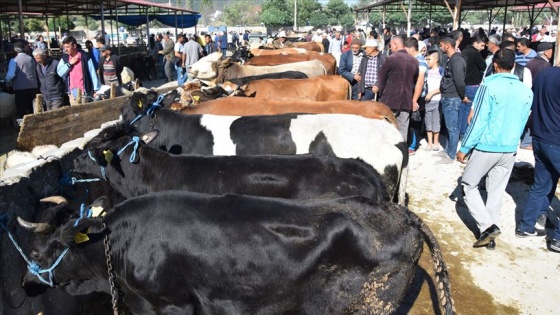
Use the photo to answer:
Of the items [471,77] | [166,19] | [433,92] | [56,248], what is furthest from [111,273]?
[166,19]

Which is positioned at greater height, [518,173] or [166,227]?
[166,227]

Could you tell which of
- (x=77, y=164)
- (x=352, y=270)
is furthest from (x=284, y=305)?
(x=77, y=164)

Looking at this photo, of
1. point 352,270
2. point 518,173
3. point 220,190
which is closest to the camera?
point 352,270

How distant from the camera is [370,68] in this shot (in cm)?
908

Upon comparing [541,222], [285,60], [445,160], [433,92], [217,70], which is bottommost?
[541,222]

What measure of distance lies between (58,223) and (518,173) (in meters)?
6.79

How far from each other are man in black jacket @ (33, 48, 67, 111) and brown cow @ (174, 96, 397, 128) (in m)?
3.38

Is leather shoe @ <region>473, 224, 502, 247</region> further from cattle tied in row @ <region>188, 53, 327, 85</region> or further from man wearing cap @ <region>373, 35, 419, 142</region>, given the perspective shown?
cattle tied in row @ <region>188, 53, 327, 85</region>

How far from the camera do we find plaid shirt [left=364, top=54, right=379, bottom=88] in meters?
9.00

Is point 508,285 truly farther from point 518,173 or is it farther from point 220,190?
point 518,173

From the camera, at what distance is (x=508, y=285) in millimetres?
4465

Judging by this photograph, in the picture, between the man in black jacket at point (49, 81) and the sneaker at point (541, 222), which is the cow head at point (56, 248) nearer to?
the sneaker at point (541, 222)

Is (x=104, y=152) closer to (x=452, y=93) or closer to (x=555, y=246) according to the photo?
(x=555, y=246)

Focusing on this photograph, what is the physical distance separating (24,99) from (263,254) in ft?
28.4
